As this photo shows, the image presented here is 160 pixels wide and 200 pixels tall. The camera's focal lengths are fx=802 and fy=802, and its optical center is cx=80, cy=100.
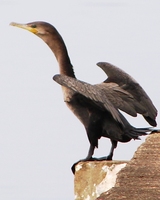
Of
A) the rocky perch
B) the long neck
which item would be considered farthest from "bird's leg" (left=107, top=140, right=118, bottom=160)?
the rocky perch

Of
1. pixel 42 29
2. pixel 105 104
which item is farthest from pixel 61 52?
pixel 105 104

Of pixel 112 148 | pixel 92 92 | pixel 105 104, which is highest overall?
pixel 92 92

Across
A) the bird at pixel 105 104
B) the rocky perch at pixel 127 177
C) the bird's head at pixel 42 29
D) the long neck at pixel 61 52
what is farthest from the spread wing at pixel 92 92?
the rocky perch at pixel 127 177

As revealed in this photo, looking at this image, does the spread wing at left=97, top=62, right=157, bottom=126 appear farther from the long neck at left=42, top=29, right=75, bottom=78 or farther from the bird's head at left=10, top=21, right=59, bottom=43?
the bird's head at left=10, top=21, right=59, bottom=43

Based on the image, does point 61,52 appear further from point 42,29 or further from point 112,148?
point 112,148

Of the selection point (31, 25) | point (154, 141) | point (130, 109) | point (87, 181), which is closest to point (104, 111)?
point (130, 109)

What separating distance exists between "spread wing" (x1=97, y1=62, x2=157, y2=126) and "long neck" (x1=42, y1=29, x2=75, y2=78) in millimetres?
578

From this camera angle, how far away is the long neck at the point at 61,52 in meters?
A: 11.2

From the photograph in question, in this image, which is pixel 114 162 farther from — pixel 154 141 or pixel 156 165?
pixel 156 165

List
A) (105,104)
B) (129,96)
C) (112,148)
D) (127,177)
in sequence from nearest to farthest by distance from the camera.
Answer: (127,177)
(105,104)
(112,148)
(129,96)

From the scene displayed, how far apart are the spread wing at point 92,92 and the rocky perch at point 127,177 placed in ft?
6.54

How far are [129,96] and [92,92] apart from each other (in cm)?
87

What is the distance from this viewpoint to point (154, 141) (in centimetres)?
681

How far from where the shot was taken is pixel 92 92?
997cm
